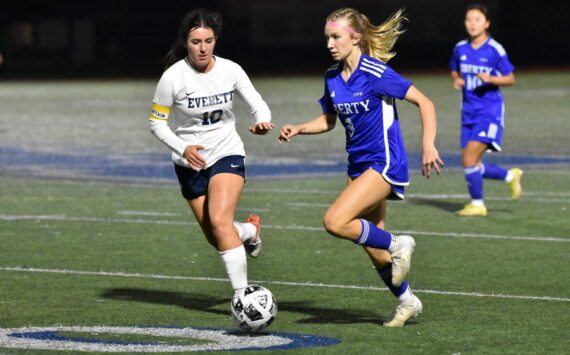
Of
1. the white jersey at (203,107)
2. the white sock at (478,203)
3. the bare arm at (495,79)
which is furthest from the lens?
the white sock at (478,203)

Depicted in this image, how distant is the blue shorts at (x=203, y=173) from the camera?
7.81 m

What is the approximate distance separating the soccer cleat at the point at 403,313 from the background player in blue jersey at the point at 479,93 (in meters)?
5.65

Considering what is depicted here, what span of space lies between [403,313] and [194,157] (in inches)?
64.0

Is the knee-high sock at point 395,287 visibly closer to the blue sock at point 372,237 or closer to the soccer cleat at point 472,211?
the blue sock at point 372,237

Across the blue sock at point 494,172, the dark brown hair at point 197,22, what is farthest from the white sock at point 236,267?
the blue sock at point 494,172

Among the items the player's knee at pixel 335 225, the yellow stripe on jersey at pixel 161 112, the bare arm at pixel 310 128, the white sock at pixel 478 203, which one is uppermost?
the yellow stripe on jersey at pixel 161 112

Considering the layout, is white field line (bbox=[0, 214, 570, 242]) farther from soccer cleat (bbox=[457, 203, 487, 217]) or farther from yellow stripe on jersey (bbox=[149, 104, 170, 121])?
yellow stripe on jersey (bbox=[149, 104, 170, 121])

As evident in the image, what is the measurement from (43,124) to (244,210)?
47.0 ft

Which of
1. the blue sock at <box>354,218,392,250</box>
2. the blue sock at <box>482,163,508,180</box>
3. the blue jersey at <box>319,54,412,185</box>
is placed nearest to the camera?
the blue sock at <box>354,218,392,250</box>

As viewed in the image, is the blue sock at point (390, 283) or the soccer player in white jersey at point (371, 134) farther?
the blue sock at point (390, 283)

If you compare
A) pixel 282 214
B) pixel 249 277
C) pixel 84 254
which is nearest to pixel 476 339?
pixel 249 277

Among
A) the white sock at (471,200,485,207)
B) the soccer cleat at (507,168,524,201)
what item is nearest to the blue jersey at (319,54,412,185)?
the white sock at (471,200,485,207)

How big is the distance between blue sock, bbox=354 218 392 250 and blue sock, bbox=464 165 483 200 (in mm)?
5892

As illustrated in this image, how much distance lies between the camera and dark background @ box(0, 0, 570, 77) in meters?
57.7
